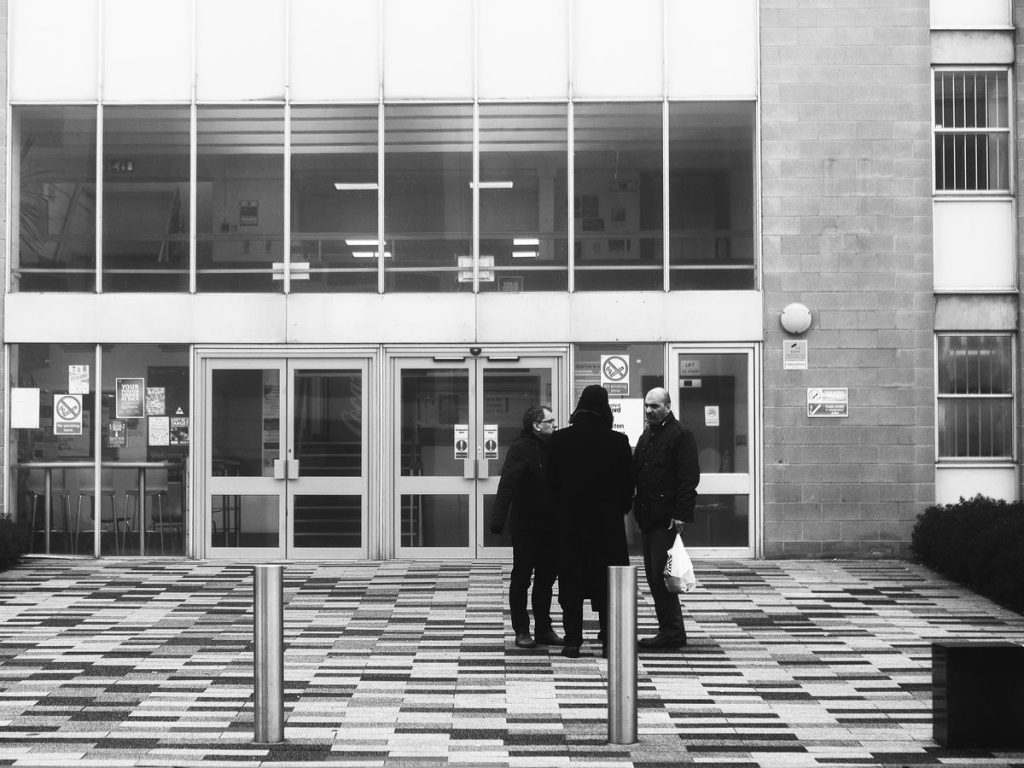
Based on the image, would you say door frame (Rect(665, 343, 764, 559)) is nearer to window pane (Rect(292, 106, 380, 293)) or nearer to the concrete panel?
the concrete panel

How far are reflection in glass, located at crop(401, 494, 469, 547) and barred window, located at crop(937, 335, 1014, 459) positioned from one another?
5.60 meters

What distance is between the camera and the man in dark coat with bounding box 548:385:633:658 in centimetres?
1030

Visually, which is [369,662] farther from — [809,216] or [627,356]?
[809,216]

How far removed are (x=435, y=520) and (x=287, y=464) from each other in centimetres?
177

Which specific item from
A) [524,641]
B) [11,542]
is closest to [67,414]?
[11,542]

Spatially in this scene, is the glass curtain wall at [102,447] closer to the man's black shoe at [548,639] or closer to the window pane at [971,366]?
the man's black shoe at [548,639]

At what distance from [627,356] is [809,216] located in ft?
8.41

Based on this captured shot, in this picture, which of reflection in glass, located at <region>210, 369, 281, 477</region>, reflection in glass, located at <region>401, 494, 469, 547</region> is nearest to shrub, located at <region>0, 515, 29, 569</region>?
reflection in glass, located at <region>210, 369, 281, 477</region>

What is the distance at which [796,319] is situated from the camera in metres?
16.9

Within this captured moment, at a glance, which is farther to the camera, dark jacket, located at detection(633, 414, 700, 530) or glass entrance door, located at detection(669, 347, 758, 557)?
glass entrance door, located at detection(669, 347, 758, 557)

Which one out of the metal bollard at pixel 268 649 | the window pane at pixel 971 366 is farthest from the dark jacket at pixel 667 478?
the window pane at pixel 971 366

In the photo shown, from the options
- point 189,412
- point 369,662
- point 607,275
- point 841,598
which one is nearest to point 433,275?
point 607,275

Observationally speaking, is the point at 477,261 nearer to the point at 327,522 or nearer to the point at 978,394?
the point at 327,522

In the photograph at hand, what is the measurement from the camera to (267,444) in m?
17.2
